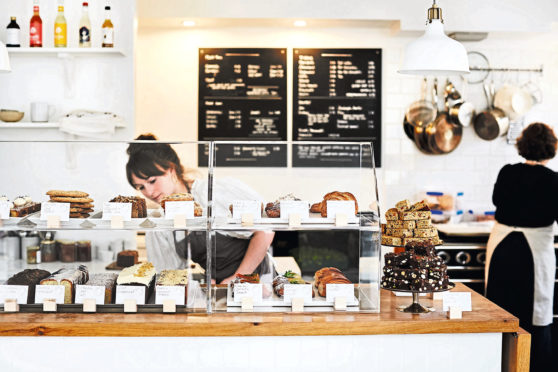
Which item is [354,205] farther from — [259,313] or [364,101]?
[364,101]

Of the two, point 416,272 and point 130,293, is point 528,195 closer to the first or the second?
point 416,272

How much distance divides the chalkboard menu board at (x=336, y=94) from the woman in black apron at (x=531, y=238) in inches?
54.8

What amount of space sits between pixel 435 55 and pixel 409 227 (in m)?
0.73

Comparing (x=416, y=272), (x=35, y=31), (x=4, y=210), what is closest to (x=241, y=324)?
(x=416, y=272)

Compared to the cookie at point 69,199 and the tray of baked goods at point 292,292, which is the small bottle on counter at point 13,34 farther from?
the tray of baked goods at point 292,292

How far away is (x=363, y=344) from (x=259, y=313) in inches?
15.8

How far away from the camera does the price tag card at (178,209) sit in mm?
2516

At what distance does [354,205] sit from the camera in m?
2.56

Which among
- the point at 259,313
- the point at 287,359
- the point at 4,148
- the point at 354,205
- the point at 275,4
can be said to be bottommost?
the point at 287,359

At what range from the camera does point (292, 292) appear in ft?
8.26

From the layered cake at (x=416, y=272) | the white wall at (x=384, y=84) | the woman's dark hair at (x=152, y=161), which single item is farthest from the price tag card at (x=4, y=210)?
the white wall at (x=384, y=84)

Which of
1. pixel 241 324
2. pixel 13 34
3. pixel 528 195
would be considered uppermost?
pixel 13 34

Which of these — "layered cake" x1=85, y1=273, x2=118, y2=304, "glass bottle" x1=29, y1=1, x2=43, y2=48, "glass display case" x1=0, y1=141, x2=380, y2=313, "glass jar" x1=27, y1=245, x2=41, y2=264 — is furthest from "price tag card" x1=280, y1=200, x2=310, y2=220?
"glass bottle" x1=29, y1=1, x2=43, y2=48

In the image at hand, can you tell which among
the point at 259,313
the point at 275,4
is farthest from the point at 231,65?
the point at 259,313
